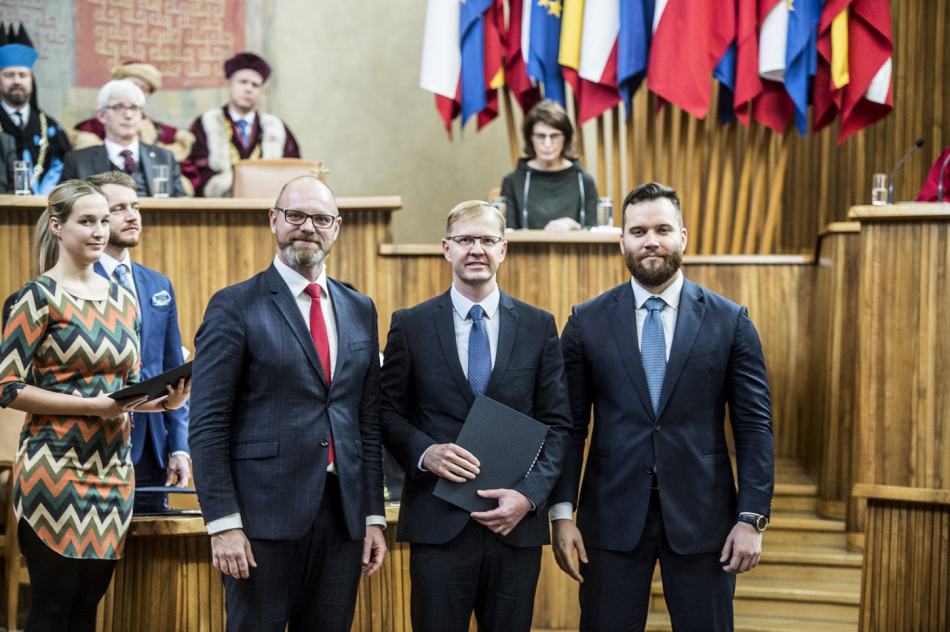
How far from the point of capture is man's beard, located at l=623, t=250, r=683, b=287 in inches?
76.9

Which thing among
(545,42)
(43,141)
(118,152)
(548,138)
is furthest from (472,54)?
(43,141)

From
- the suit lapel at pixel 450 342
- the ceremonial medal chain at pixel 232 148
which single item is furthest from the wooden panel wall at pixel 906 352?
the ceremonial medal chain at pixel 232 148

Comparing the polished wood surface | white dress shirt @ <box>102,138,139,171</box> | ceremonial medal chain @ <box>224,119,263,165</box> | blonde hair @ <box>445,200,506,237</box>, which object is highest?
ceremonial medal chain @ <box>224,119,263,165</box>

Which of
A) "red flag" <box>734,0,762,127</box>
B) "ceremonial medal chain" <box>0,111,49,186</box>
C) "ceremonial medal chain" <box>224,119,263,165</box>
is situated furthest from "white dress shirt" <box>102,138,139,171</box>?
"red flag" <box>734,0,762,127</box>

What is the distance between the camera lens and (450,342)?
1.93 m

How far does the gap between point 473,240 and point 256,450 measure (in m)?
0.65

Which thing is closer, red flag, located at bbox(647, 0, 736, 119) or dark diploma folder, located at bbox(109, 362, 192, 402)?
dark diploma folder, located at bbox(109, 362, 192, 402)

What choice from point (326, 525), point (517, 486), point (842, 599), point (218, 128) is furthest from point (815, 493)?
point (218, 128)

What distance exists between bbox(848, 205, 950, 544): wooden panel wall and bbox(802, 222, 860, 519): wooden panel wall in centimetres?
74

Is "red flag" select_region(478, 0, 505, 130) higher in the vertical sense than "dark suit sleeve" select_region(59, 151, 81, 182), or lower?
higher

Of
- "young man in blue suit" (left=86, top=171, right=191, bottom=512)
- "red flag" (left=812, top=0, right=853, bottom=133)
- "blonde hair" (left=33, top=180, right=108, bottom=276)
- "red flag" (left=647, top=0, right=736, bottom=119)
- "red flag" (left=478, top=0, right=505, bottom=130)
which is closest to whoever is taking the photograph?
"blonde hair" (left=33, top=180, right=108, bottom=276)

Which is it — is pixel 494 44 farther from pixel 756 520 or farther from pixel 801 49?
pixel 756 520

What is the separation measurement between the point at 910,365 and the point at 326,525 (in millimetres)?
1904

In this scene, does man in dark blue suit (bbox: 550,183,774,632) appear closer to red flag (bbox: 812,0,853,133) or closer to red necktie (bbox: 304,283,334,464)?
red necktie (bbox: 304,283,334,464)
